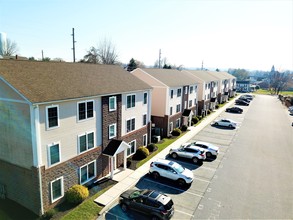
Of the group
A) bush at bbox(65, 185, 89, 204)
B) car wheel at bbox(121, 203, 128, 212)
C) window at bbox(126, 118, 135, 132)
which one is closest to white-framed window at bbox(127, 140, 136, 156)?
window at bbox(126, 118, 135, 132)

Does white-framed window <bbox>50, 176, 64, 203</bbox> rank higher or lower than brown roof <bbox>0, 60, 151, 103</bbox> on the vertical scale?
lower

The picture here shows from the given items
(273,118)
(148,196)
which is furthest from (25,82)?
(273,118)

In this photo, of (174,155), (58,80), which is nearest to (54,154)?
(58,80)

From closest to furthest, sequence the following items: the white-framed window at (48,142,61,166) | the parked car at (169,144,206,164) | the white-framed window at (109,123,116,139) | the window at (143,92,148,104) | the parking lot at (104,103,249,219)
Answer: the white-framed window at (48,142,61,166) → the parking lot at (104,103,249,219) → the white-framed window at (109,123,116,139) → the parked car at (169,144,206,164) → the window at (143,92,148,104)

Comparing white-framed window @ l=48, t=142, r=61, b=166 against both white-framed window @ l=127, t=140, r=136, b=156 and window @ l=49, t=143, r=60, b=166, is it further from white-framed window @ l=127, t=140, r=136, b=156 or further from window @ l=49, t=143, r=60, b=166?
white-framed window @ l=127, t=140, r=136, b=156

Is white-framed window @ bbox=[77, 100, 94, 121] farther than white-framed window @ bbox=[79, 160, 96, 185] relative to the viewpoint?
No

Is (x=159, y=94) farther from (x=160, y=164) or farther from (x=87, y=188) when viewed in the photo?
(x=87, y=188)

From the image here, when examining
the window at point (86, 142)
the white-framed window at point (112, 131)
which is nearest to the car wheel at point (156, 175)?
the white-framed window at point (112, 131)
